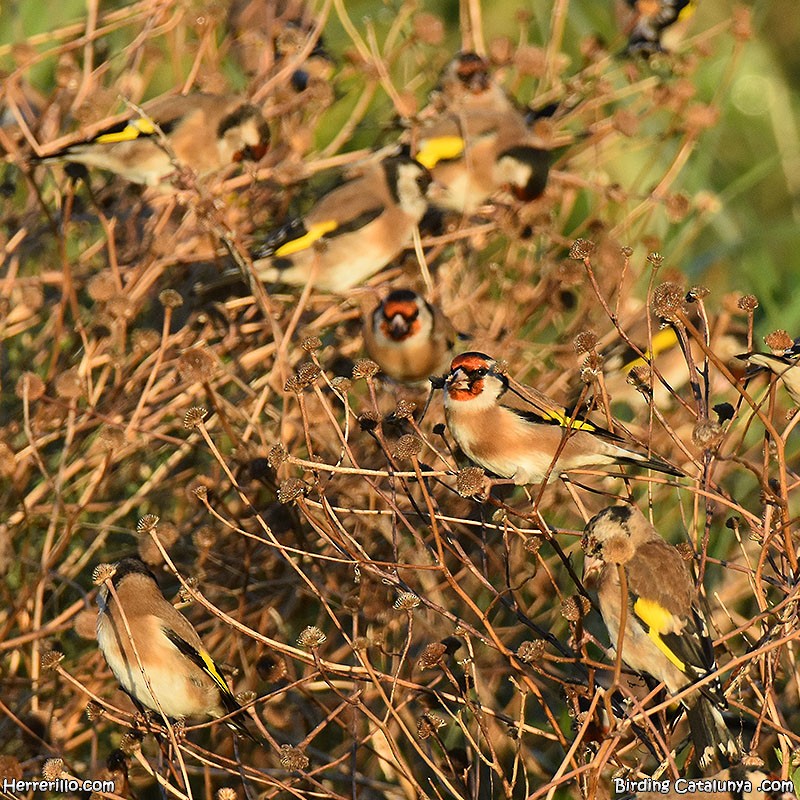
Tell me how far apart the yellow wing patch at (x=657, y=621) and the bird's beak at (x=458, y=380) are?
792mm

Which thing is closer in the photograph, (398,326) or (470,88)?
(398,326)

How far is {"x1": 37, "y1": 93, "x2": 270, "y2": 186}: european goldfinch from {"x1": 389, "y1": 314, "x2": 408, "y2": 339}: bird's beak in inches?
33.8

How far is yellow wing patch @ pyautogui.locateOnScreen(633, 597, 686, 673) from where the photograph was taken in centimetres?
292

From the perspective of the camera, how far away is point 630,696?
8.04 feet

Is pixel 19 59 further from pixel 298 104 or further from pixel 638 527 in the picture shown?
pixel 638 527

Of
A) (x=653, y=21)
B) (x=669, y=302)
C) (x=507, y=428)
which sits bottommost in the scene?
(x=507, y=428)

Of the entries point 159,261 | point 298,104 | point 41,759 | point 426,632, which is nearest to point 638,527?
point 426,632

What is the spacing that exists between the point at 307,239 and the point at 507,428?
1.39 meters

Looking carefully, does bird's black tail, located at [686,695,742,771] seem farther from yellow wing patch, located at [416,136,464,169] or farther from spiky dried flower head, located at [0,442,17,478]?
yellow wing patch, located at [416,136,464,169]

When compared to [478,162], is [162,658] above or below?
below

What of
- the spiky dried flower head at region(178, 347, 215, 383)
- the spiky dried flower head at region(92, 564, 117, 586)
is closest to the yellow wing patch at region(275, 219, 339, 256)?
Result: the spiky dried flower head at region(178, 347, 215, 383)

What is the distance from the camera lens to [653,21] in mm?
5359

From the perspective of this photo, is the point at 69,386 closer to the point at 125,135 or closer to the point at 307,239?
the point at 125,135

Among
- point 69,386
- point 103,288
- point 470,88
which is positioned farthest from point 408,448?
point 470,88
